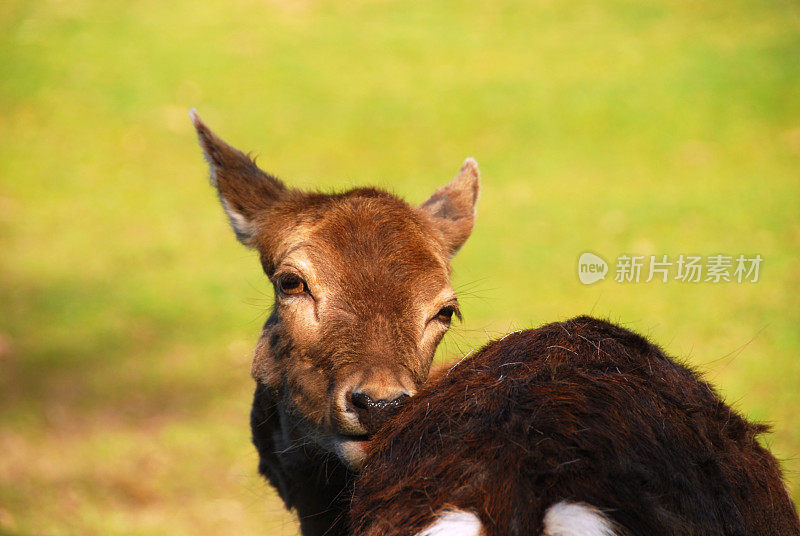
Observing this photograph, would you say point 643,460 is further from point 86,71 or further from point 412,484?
point 86,71

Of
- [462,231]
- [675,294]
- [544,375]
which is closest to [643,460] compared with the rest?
[544,375]

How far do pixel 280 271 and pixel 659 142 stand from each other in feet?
60.6

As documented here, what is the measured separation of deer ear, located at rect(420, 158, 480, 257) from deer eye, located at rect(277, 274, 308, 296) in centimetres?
108

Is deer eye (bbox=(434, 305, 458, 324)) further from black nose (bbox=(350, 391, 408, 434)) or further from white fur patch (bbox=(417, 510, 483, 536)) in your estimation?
white fur patch (bbox=(417, 510, 483, 536))

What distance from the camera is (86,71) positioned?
79.4 ft

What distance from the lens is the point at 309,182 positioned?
17406mm

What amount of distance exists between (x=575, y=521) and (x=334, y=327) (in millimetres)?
1966

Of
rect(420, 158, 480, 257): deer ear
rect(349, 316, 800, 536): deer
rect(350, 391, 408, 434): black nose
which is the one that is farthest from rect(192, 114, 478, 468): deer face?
rect(349, 316, 800, 536): deer

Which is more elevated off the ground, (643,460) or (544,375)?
(544,375)

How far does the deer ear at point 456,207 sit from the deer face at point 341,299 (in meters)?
0.25

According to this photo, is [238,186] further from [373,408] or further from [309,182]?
[309,182]

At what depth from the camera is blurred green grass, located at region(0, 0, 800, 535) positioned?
10.3 metres

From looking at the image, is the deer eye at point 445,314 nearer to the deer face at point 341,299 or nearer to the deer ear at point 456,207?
the deer face at point 341,299

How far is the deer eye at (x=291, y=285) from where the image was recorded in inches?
175
